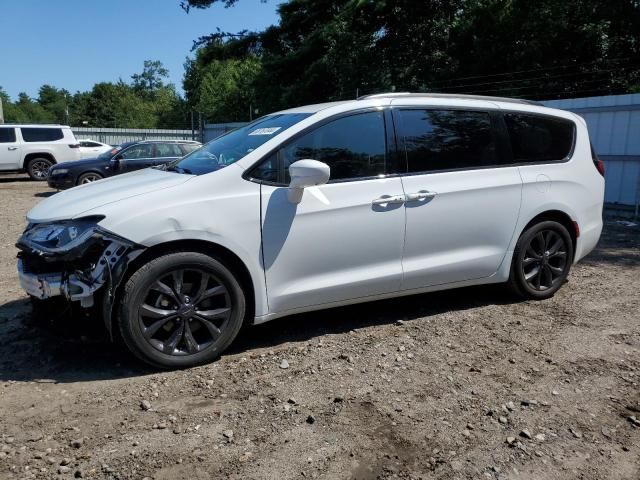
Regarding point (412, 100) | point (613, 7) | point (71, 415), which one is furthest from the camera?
point (613, 7)

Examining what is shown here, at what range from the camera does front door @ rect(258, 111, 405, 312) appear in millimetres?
3742

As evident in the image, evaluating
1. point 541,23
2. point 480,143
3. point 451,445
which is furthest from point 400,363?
point 541,23

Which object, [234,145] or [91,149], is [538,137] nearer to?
[234,145]

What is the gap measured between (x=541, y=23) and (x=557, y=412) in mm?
17402

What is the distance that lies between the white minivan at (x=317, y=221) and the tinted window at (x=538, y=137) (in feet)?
0.05

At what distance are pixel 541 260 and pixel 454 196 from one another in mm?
1224

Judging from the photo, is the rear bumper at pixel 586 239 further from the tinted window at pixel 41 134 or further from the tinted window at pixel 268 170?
the tinted window at pixel 41 134

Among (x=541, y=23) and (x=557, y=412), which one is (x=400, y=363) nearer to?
(x=557, y=412)

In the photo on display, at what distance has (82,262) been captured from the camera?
11.1 ft

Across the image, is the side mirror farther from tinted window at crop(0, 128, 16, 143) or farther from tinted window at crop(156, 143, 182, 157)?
tinted window at crop(0, 128, 16, 143)

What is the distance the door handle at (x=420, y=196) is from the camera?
412cm

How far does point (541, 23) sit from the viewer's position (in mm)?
17516

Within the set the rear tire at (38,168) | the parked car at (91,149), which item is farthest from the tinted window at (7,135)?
the parked car at (91,149)

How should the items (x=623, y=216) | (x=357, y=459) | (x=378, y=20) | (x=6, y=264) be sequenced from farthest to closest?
(x=378, y=20), (x=623, y=216), (x=6, y=264), (x=357, y=459)
